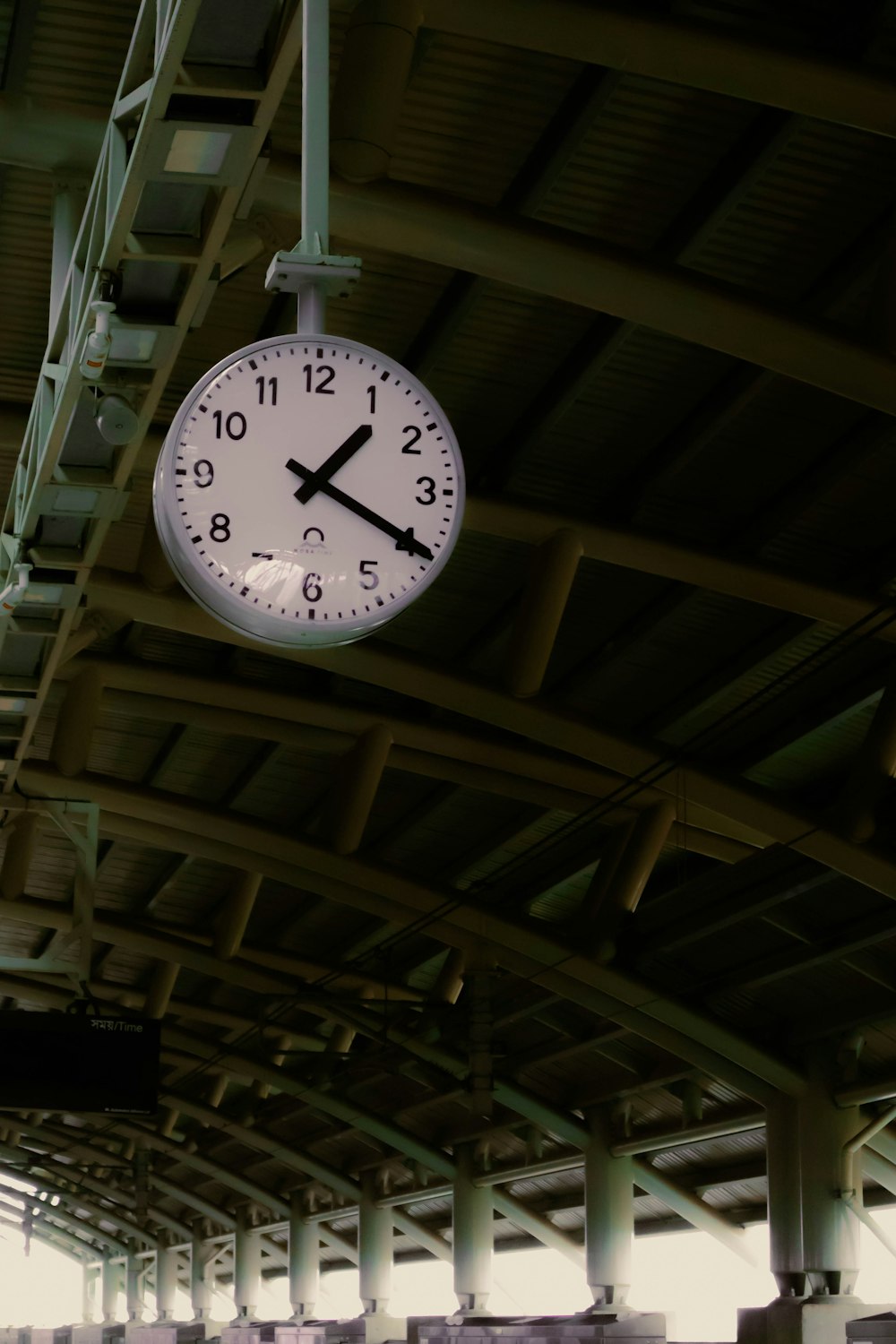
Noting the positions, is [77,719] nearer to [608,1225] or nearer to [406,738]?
[406,738]

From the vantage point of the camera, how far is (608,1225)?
98.8 ft

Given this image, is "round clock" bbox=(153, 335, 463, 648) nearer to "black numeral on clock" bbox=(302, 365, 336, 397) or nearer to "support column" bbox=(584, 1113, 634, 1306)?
"black numeral on clock" bbox=(302, 365, 336, 397)

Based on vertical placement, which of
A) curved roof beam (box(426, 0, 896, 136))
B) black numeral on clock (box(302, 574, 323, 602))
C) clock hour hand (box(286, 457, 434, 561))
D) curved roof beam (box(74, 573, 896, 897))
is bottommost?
black numeral on clock (box(302, 574, 323, 602))

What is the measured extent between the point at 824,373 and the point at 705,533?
13.7 ft

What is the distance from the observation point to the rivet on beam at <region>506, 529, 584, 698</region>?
15.4 meters

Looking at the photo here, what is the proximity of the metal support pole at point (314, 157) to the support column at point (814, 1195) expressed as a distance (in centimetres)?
2000

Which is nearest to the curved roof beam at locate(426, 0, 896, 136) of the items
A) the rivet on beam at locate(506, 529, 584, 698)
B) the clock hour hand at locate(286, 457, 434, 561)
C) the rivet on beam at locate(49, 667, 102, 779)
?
the rivet on beam at locate(506, 529, 584, 698)

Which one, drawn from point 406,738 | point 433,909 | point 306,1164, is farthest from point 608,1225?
point 306,1164

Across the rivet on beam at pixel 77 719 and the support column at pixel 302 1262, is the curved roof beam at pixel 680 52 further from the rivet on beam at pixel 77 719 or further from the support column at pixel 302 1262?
the support column at pixel 302 1262

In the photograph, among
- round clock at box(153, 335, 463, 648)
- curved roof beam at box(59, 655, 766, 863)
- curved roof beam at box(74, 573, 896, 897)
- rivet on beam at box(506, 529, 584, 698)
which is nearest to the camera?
round clock at box(153, 335, 463, 648)

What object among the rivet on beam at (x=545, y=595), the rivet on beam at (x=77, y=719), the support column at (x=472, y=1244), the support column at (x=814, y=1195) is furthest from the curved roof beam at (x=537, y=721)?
the support column at (x=472, y=1244)

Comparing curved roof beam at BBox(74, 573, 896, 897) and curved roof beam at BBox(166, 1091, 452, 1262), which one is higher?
curved roof beam at BBox(74, 573, 896, 897)

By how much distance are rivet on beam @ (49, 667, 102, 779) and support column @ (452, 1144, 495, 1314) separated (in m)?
18.1

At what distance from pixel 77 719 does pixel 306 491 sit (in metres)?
15.4
